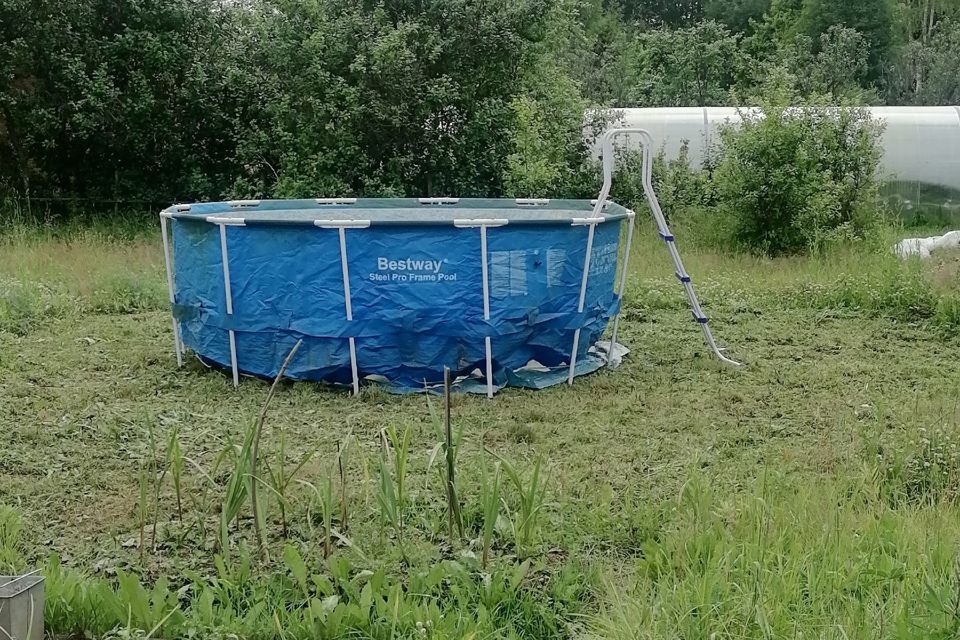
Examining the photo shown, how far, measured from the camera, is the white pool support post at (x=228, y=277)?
5.85 meters

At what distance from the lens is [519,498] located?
368 centimetres

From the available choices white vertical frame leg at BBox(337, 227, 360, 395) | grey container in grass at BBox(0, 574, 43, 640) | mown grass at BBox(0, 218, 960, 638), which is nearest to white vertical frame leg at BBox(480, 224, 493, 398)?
mown grass at BBox(0, 218, 960, 638)

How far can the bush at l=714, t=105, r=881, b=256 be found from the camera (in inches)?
436

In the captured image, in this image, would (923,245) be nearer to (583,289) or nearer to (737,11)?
(583,289)

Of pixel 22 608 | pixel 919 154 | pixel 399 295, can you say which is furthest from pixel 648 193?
pixel 919 154

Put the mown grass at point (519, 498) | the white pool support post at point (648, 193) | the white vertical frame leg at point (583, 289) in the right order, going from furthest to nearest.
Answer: the white pool support post at point (648, 193), the white vertical frame leg at point (583, 289), the mown grass at point (519, 498)

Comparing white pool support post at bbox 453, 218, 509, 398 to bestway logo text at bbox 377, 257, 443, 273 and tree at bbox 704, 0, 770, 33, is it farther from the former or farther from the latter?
tree at bbox 704, 0, 770, 33

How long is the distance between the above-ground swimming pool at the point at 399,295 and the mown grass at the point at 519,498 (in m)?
0.26

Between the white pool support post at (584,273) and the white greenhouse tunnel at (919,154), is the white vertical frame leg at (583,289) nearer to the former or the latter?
the white pool support post at (584,273)

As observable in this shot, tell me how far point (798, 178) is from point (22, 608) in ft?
33.2

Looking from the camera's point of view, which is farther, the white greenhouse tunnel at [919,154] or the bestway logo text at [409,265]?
the white greenhouse tunnel at [919,154]

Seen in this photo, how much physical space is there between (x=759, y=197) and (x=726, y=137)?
3.17 ft

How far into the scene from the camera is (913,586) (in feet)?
9.27

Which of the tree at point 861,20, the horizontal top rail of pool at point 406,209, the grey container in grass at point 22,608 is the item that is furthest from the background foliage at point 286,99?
the tree at point 861,20
